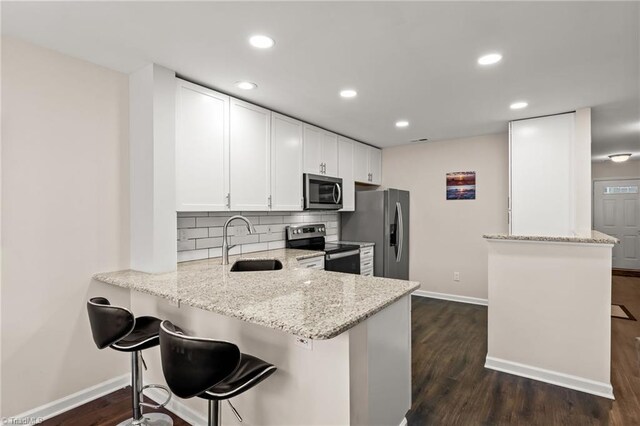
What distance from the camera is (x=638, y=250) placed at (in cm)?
659

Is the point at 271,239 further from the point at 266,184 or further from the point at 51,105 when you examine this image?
the point at 51,105

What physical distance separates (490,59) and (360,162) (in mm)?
2713

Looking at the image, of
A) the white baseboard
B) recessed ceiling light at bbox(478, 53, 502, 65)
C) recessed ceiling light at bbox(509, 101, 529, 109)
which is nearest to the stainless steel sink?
the white baseboard

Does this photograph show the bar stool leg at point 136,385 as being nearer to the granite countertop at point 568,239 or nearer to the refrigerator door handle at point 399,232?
the granite countertop at point 568,239

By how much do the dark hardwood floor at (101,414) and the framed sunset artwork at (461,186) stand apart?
428 centimetres

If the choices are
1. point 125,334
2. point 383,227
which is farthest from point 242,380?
point 383,227

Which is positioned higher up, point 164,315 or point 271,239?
point 271,239

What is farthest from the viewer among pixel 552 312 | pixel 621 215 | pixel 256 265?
pixel 621 215

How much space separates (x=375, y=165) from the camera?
529cm

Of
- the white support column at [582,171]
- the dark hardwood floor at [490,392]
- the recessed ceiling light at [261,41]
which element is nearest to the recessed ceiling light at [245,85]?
the recessed ceiling light at [261,41]

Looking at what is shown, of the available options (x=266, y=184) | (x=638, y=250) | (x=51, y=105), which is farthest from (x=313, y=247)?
(x=638, y=250)

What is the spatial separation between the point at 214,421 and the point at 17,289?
155cm

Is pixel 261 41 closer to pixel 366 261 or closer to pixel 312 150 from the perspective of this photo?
pixel 312 150

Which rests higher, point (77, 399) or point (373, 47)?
Answer: point (373, 47)
